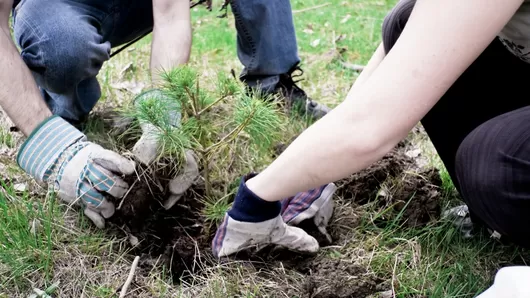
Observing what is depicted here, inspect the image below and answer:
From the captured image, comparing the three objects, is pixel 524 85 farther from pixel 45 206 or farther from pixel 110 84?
pixel 110 84

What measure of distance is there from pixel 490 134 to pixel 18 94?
1282 millimetres

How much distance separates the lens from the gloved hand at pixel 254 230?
126 centimetres

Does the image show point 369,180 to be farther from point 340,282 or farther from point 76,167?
point 76,167

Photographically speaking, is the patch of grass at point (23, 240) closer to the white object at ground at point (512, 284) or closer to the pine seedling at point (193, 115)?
the pine seedling at point (193, 115)

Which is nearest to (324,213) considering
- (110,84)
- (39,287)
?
(39,287)

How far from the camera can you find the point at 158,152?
1.51 meters

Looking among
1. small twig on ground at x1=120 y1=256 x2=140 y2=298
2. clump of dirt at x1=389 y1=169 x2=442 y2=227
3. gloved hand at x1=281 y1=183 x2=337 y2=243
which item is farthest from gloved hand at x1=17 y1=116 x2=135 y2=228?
clump of dirt at x1=389 y1=169 x2=442 y2=227

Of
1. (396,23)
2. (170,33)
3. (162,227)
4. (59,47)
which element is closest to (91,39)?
(59,47)

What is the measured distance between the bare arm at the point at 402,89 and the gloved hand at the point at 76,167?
1.86 ft

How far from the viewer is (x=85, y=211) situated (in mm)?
1539

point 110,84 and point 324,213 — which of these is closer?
point 324,213

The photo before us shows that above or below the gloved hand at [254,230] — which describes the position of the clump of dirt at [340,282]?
below

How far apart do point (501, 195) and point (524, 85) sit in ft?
1.33

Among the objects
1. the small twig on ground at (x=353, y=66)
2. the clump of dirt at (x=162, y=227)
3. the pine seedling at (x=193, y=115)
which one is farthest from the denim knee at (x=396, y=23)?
the small twig on ground at (x=353, y=66)
